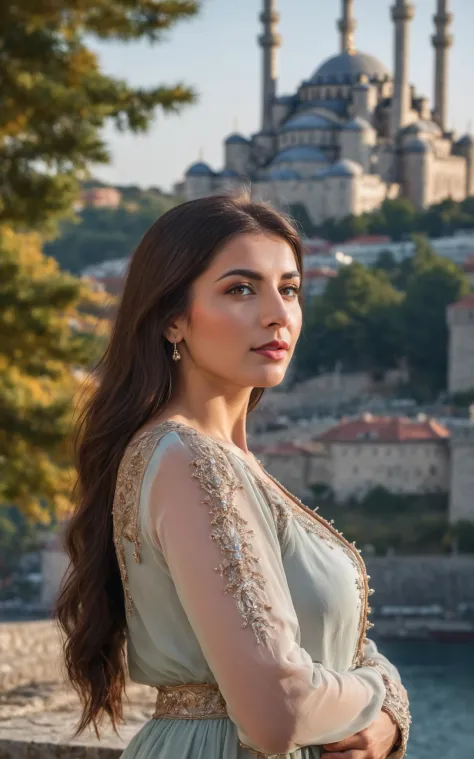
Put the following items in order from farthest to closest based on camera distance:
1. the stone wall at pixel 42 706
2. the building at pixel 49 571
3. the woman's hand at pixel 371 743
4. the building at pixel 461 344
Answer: the building at pixel 461 344 < the building at pixel 49 571 < the stone wall at pixel 42 706 < the woman's hand at pixel 371 743

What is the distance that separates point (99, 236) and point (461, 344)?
79.7 ft

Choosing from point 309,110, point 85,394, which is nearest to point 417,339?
point 309,110

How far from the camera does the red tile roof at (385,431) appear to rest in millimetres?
30812

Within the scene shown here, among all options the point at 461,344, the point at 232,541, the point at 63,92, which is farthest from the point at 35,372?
the point at 461,344

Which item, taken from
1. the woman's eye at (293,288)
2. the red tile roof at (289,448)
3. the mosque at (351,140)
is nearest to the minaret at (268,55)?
the mosque at (351,140)

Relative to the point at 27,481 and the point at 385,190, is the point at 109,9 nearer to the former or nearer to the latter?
the point at 27,481

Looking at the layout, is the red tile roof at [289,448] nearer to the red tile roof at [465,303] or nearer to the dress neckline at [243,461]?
the red tile roof at [465,303]

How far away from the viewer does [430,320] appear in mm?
37219

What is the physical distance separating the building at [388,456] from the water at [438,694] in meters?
3.98

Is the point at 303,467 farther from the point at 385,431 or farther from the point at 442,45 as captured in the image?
the point at 442,45

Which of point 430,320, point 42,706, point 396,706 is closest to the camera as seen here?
point 396,706

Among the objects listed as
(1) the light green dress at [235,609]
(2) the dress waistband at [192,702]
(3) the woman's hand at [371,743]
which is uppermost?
(1) the light green dress at [235,609]

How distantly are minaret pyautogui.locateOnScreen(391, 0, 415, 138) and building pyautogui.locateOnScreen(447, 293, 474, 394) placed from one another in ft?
33.6

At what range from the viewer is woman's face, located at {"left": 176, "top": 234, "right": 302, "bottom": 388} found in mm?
1672
